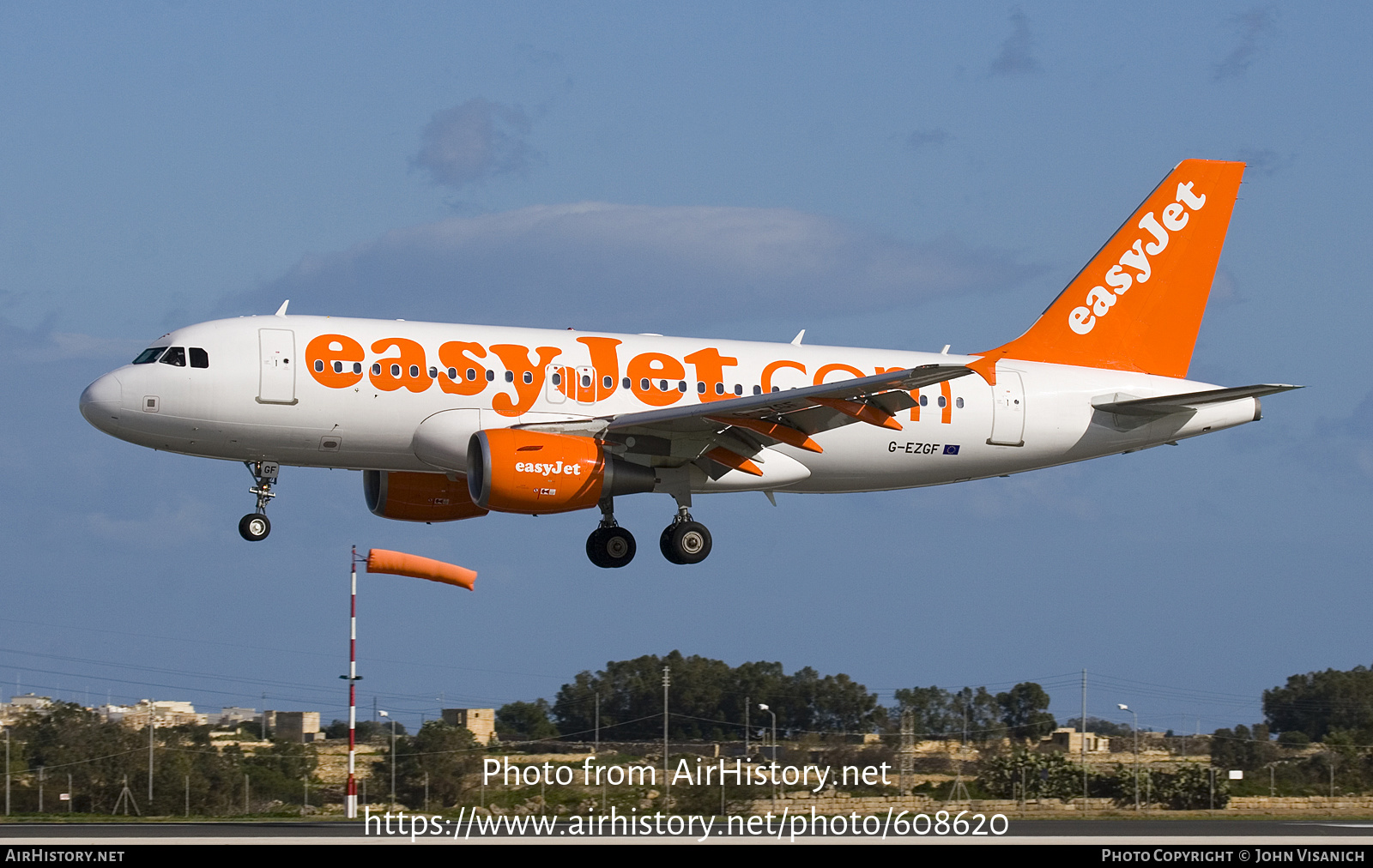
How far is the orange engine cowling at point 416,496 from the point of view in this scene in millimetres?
39125

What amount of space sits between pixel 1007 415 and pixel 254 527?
16508mm

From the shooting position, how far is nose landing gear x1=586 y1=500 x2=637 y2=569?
1469 inches

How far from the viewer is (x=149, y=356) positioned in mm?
34812

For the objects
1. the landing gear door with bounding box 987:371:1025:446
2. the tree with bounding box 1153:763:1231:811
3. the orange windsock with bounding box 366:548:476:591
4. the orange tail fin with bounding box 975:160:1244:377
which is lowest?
the tree with bounding box 1153:763:1231:811

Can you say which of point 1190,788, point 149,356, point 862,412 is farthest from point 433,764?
point 1190,788

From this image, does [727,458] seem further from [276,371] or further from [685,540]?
[276,371]

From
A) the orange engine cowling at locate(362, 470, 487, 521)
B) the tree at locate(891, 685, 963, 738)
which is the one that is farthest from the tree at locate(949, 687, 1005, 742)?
the orange engine cowling at locate(362, 470, 487, 521)

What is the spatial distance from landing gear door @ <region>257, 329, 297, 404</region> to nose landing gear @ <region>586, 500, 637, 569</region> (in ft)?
23.6

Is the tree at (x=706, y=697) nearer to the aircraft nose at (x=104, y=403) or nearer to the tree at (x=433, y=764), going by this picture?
the tree at (x=433, y=764)

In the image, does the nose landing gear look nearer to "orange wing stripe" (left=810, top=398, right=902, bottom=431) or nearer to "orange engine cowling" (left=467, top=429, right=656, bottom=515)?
"orange engine cowling" (left=467, top=429, right=656, bottom=515)

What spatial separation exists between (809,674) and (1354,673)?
17.8 meters

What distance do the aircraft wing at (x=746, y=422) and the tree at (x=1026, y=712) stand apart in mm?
13996

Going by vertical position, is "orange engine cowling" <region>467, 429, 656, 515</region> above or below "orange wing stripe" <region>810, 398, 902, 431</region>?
below

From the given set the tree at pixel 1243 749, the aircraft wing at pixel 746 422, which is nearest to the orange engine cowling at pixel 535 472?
the aircraft wing at pixel 746 422
